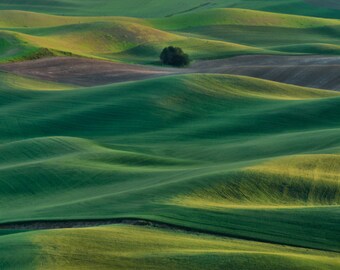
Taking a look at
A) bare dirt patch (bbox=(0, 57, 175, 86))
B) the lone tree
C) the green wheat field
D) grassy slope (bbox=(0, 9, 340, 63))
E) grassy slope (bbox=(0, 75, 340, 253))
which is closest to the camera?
the green wheat field

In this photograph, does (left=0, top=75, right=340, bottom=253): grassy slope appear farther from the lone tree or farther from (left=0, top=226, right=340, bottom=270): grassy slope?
the lone tree

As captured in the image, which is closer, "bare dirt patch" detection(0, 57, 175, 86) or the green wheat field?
the green wheat field

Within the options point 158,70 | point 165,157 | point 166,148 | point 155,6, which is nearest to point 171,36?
point 158,70

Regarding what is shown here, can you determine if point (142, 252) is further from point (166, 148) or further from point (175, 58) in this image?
point (175, 58)

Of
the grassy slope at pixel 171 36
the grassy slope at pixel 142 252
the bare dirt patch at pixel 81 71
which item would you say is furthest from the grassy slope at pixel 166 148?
the grassy slope at pixel 171 36

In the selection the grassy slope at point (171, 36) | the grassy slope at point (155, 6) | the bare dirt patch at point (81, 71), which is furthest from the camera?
the grassy slope at point (155, 6)

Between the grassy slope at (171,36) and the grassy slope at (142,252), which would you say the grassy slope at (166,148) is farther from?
the grassy slope at (171,36)

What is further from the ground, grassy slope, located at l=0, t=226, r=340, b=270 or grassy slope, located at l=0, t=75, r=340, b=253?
grassy slope, located at l=0, t=226, r=340, b=270

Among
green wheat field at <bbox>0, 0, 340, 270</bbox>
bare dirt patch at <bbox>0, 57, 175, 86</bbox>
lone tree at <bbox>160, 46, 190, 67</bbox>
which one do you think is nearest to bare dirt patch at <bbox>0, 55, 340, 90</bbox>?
bare dirt patch at <bbox>0, 57, 175, 86</bbox>
